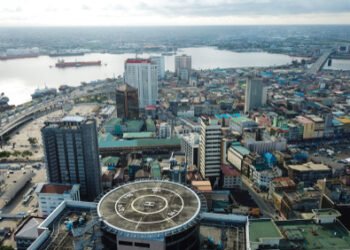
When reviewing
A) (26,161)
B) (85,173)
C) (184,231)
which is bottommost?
(26,161)

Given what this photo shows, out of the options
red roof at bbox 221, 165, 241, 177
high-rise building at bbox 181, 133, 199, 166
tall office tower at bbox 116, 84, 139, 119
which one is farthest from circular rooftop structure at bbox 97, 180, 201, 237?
tall office tower at bbox 116, 84, 139, 119

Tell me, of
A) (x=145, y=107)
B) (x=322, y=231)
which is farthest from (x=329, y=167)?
(x=145, y=107)

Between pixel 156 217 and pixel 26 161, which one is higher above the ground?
pixel 156 217

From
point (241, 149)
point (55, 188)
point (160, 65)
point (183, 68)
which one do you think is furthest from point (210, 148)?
point (183, 68)

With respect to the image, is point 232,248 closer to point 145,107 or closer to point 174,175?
point 174,175

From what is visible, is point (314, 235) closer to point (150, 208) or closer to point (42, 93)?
point (150, 208)

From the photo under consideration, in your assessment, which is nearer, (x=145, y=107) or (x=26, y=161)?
(x=26, y=161)
